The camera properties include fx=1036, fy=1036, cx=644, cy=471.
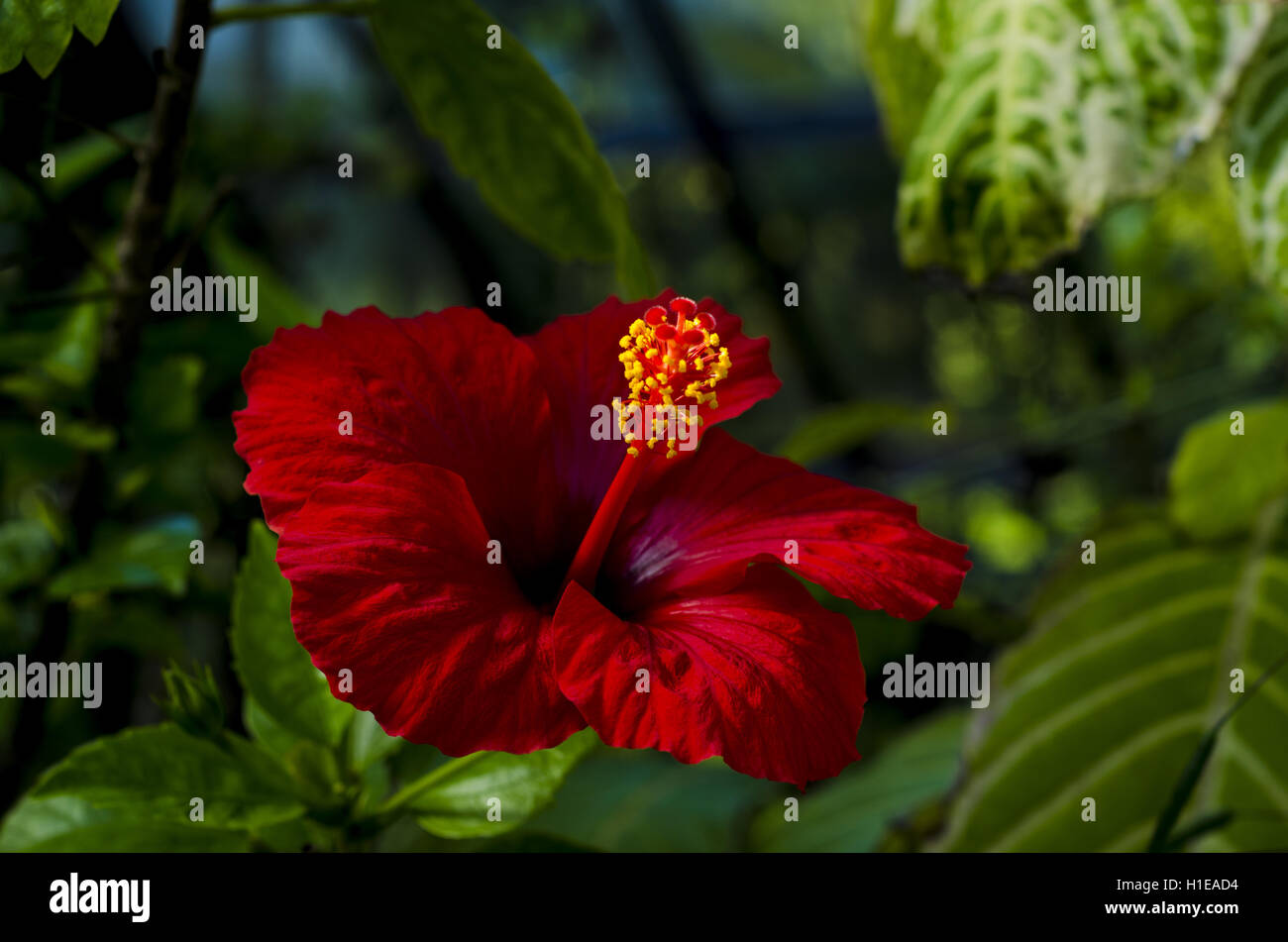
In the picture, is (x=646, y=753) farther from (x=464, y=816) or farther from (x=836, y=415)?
(x=464, y=816)

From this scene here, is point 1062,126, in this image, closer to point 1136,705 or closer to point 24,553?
point 1136,705

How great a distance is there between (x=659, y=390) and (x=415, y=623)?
0.11m

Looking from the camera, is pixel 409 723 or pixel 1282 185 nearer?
pixel 409 723

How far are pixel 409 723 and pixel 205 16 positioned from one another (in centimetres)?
26

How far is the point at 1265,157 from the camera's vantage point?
0.50 m

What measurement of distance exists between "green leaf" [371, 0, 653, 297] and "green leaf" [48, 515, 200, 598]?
8.2 inches

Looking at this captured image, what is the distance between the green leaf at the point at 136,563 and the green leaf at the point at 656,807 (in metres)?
0.28

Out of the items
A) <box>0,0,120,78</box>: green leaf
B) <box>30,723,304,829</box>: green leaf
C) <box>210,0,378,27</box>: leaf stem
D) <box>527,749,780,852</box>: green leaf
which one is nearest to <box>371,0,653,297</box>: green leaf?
<box>210,0,378,27</box>: leaf stem

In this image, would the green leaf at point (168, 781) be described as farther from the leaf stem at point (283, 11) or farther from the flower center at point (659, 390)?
the leaf stem at point (283, 11)

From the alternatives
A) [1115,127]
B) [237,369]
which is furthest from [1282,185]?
[237,369]

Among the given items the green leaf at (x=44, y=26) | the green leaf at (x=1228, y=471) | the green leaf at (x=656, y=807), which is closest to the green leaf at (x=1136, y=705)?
the green leaf at (x=1228, y=471)

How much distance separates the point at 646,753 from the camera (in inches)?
34.7

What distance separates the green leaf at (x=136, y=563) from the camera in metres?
0.43

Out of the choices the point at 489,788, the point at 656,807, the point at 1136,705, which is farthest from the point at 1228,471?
the point at 489,788
